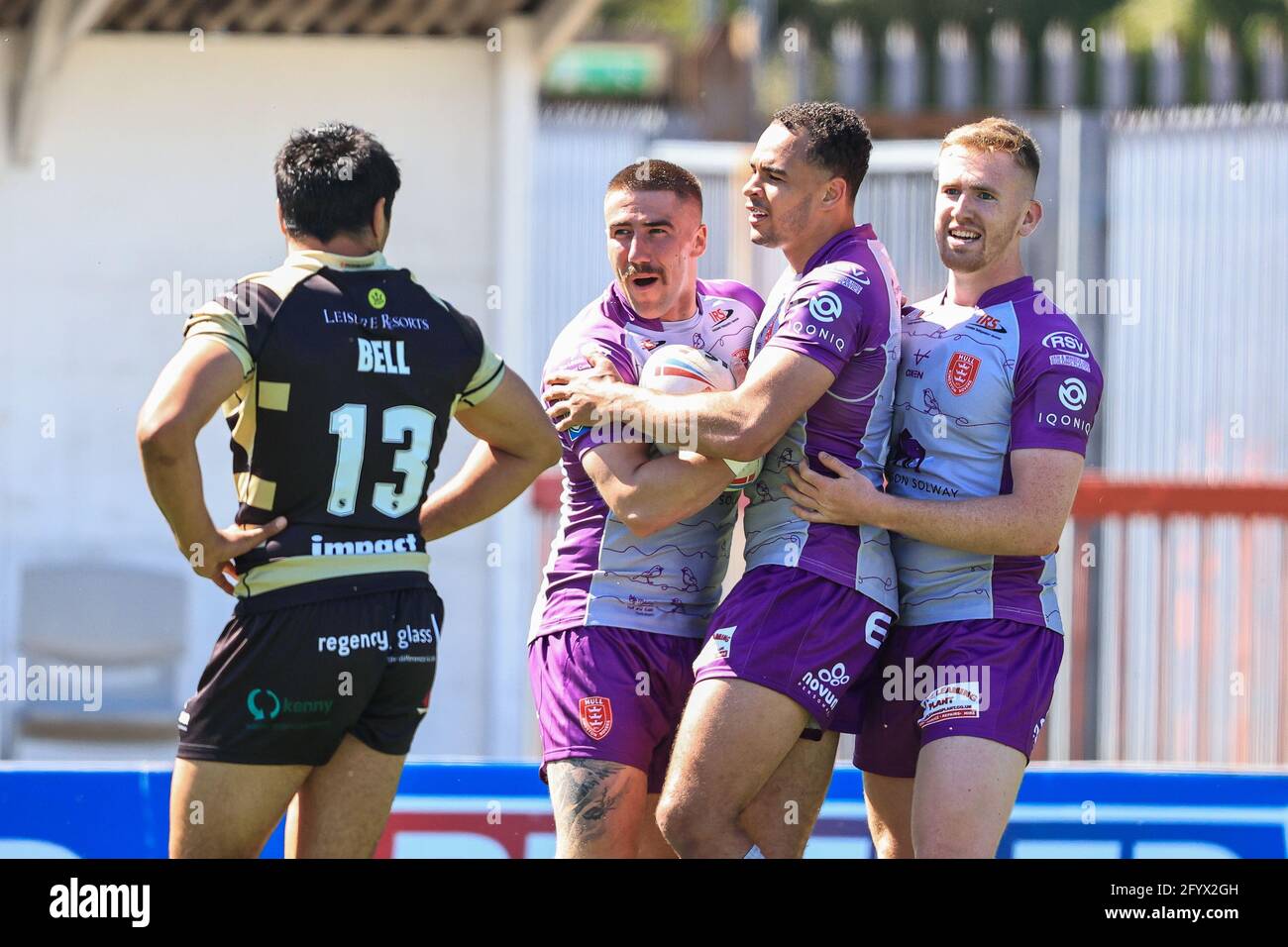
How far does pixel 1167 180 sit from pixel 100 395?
648cm

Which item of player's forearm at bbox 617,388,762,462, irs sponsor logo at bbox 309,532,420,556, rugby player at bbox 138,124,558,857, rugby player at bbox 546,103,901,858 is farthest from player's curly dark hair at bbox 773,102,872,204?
irs sponsor logo at bbox 309,532,420,556

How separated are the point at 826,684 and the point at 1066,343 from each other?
42.3 inches

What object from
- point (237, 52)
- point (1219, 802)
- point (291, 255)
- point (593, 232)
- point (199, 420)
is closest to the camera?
point (199, 420)

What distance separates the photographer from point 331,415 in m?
3.90

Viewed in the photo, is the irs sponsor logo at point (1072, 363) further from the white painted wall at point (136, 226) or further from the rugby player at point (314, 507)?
the white painted wall at point (136, 226)

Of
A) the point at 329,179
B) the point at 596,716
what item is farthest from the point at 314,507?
the point at 596,716

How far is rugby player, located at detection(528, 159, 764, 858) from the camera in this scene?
13.7ft

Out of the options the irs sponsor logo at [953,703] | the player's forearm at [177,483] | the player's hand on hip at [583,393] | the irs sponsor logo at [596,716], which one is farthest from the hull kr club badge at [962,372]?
the player's forearm at [177,483]

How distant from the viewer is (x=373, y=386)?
3.94 meters

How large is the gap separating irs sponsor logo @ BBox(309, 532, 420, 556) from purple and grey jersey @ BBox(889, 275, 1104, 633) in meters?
1.26

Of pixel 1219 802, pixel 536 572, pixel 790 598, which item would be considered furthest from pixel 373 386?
pixel 536 572

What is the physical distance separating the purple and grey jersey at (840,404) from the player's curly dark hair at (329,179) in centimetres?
105

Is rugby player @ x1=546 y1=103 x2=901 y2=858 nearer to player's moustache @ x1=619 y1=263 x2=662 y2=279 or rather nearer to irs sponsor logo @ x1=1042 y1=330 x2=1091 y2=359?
player's moustache @ x1=619 y1=263 x2=662 y2=279
